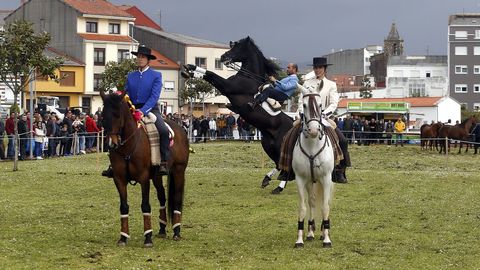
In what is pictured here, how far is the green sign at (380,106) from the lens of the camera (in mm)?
72000

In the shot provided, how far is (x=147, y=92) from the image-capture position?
1484 cm

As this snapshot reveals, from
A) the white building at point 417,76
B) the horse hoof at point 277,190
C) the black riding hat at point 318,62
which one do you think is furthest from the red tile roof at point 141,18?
the black riding hat at point 318,62

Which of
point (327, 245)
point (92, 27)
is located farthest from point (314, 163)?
point (92, 27)

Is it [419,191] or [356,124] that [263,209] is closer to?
[419,191]

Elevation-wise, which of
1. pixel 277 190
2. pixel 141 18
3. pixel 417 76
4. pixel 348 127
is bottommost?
pixel 277 190

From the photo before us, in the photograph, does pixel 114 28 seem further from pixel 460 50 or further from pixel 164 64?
pixel 460 50

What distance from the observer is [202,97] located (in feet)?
295

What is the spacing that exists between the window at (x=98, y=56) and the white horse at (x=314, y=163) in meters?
76.4

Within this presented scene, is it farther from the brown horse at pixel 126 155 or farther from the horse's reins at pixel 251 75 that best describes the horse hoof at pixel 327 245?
the horse's reins at pixel 251 75

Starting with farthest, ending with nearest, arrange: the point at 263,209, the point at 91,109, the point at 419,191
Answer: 1. the point at 91,109
2. the point at 419,191
3. the point at 263,209

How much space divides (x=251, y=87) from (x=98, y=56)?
2739 inches

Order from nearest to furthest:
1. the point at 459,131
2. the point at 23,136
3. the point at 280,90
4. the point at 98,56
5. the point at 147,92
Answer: the point at 147,92 < the point at 280,90 < the point at 23,136 < the point at 459,131 < the point at 98,56

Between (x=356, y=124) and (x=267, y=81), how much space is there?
124ft

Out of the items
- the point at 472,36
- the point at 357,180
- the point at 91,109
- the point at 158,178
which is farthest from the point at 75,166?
the point at 472,36
